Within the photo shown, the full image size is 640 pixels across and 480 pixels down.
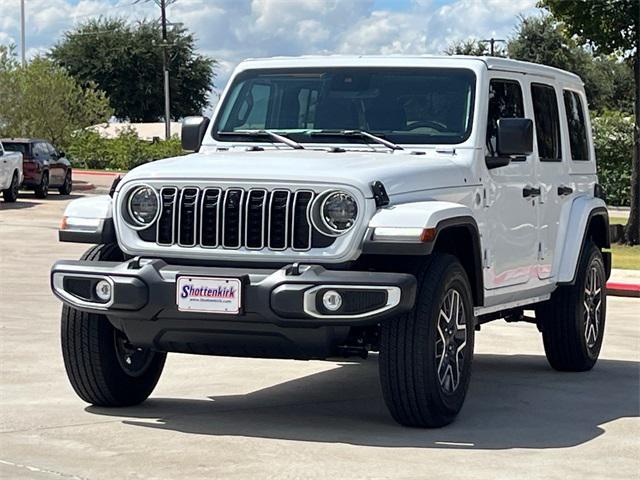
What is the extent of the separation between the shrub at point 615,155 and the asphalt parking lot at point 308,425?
3174 cm

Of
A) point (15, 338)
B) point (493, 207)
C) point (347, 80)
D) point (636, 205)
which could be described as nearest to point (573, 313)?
point (493, 207)

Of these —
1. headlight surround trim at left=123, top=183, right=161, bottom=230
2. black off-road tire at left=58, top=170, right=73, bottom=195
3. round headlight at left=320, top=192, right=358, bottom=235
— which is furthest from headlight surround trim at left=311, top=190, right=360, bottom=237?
black off-road tire at left=58, top=170, right=73, bottom=195

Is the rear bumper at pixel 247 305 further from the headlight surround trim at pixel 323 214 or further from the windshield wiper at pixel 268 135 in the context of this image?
the windshield wiper at pixel 268 135

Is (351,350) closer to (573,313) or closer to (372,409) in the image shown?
(372,409)

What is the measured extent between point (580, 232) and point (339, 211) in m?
3.39

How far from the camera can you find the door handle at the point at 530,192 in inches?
387

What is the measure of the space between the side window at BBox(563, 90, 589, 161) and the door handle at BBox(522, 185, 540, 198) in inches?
44.2

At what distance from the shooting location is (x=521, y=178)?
981 cm

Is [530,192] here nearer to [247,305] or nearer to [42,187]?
[247,305]

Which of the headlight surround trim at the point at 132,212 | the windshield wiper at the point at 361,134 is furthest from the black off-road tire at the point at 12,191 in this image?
the headlight surround trim at the point at 132,212

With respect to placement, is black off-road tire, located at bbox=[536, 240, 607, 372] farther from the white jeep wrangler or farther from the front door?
the front door

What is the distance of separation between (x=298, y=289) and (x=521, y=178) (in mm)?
2787

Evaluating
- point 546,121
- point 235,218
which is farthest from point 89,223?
point 546,121

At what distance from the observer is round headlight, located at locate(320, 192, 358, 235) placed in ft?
25.5
